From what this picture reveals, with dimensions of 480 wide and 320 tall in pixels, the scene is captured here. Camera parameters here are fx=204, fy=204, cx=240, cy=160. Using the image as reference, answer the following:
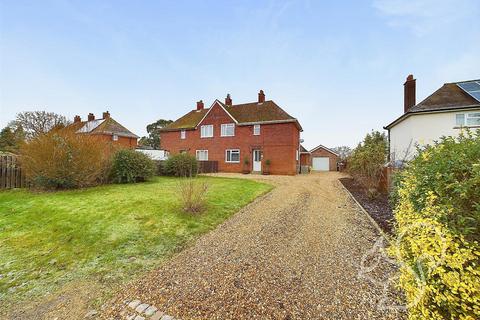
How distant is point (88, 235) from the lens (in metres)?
5.13

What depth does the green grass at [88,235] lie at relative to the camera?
144 inches

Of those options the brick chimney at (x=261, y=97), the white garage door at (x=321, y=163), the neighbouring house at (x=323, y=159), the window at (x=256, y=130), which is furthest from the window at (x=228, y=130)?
the white garage door at (x=321, y=163)

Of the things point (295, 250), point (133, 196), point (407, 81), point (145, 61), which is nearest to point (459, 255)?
point (295, 250)

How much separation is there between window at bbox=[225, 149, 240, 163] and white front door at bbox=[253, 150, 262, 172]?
6.23ft

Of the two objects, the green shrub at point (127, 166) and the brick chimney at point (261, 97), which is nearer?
the green shrub at point (127, 166)

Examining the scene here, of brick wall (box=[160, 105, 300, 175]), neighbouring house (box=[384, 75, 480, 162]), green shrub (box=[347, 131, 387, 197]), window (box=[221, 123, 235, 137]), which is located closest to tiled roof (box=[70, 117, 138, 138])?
brick wall (box=[160, 105, 300, 175])

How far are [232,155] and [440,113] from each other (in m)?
17.8

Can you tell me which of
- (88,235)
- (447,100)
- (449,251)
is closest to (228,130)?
(447,100)

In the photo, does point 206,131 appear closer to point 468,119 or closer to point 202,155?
point 202,155

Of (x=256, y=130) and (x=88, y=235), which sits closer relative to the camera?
(x=88, y=235)

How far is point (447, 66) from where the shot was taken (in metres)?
10.8

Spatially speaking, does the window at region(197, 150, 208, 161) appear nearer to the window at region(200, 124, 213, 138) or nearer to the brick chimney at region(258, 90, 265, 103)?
the window at region(200, 124, 213, 138)

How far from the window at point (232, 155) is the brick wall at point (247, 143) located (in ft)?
1.18

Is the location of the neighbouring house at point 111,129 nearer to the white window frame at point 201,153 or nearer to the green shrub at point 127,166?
the white window frame at point 201,153
